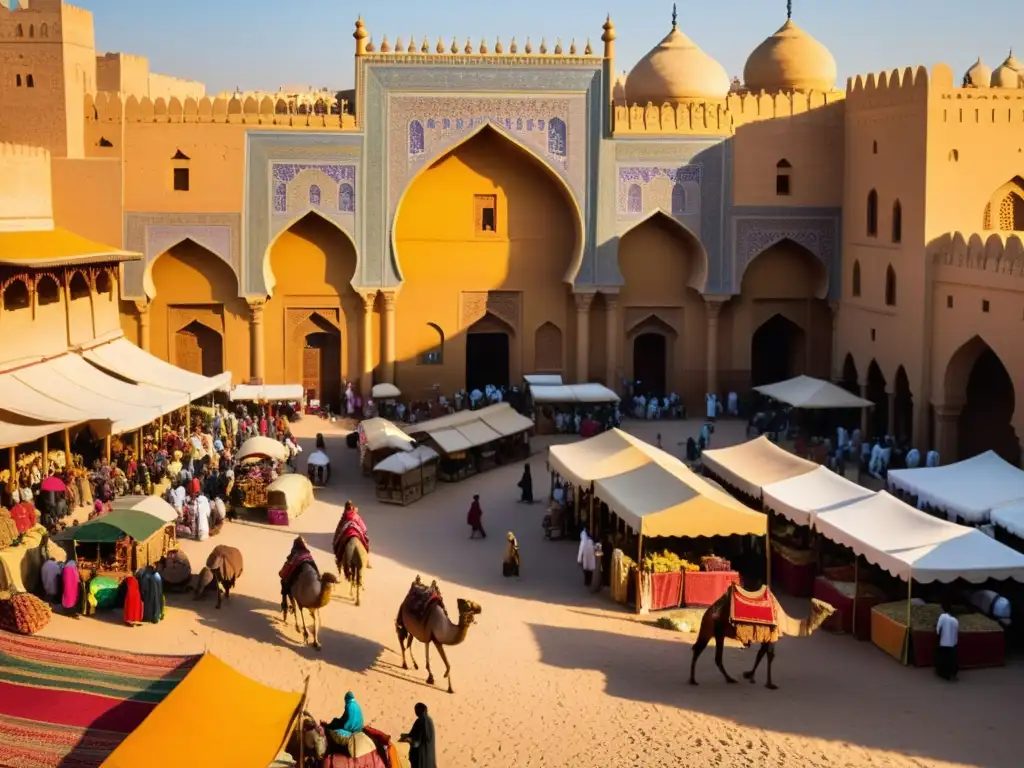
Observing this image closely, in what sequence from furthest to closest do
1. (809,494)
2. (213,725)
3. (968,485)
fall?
(968,485) → (809,494) → (213,725)

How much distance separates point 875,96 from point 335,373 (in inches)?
473

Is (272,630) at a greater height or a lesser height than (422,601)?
lesser

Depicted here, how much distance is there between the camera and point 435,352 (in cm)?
3044

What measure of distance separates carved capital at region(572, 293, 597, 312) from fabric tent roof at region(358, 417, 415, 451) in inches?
279

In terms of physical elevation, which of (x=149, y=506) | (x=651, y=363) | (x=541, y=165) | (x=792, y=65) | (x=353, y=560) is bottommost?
(x=353, y=560)

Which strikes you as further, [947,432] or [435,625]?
[947,432]

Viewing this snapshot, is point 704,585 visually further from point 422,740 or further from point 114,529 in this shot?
point 114,529

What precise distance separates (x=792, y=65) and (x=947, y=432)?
10.6m

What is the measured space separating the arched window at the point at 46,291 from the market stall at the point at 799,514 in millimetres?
11849

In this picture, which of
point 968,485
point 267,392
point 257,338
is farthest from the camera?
point 257,338

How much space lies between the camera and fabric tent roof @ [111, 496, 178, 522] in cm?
1673

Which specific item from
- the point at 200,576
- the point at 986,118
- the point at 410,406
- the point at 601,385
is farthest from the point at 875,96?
the point at 200,576

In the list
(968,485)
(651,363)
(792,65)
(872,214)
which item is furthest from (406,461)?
(792,65)

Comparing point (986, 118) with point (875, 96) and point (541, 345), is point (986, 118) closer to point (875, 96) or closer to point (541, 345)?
point (875, 96)
